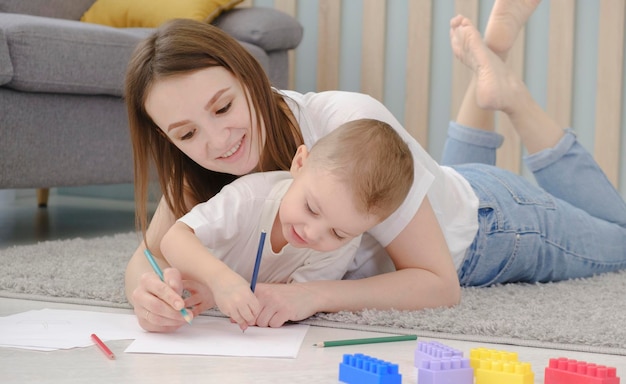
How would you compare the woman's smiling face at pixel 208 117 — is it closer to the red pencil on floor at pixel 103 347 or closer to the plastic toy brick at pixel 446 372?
the red pencil on floor at pixel 103 347

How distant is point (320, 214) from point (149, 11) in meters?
1.74

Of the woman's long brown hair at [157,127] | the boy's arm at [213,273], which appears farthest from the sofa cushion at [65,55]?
the boy's arm at [213,273]

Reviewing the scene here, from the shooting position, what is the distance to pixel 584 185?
1.66 meters

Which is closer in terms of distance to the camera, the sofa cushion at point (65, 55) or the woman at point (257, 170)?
Result: the woman at point (257, 170)

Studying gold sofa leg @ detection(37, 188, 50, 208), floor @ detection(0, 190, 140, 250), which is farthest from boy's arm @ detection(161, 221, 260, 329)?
gold sofa leg @ detection(37, 188, 50, 208)

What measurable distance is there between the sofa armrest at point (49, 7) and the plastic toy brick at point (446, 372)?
211 centimetres

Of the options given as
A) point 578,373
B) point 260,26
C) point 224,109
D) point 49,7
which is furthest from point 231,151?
point 49,7

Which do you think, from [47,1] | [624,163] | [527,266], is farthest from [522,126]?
[47,1]

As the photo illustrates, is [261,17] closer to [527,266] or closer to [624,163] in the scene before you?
[624,163]

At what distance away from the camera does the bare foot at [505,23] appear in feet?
5.92

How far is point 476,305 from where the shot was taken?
4.00 ft

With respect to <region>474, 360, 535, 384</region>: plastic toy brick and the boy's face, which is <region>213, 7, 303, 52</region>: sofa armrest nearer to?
the boy's face

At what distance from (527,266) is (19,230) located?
4.68 ft

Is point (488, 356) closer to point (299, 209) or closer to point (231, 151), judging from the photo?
point (299, 209)
